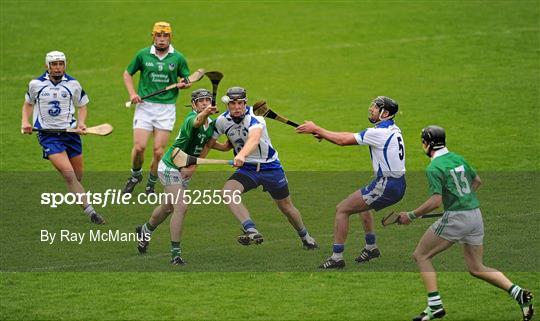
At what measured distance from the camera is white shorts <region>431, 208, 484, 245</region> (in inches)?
477

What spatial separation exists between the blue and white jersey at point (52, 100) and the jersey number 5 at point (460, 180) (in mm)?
7192

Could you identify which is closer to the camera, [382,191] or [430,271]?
[430,271]

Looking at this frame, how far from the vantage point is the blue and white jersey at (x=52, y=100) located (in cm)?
1692

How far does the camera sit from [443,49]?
93.4 feet

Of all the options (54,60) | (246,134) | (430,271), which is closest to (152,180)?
(54,60)

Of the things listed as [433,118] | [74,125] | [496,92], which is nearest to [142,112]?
[74,125]

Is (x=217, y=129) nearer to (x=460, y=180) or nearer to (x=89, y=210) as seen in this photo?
(x=89, y=210)

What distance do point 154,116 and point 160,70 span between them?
31.0 inches

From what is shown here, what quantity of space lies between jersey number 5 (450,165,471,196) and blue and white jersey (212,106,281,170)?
3231mm

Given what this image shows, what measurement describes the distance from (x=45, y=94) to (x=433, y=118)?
33.4 ft

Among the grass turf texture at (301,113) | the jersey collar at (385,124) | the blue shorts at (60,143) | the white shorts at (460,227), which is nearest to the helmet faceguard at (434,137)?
the white shorts at (460,227)

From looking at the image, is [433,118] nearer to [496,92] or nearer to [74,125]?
[496,92]

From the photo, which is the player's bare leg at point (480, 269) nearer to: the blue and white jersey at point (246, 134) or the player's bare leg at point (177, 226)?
the blue and white jersey at point (246, 134)

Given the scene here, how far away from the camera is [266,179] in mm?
14766
